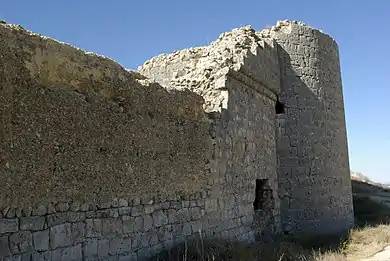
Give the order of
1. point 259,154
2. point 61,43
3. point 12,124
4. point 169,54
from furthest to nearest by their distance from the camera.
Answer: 1. point 169,54
2. point 259,154
3. point 61,43
4. point 12,124

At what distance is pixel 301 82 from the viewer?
10.4 meters

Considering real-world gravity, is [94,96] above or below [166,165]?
above

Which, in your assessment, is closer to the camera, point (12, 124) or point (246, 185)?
point (12, 124)

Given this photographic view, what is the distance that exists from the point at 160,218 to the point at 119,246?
3.01 feet

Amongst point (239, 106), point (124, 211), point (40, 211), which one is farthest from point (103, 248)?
point (239, 106)

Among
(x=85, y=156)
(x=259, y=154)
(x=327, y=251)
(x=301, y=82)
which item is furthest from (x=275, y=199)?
(x=85, y=156)

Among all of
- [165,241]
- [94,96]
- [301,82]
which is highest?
[301,82]

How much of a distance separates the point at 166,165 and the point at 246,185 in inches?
106

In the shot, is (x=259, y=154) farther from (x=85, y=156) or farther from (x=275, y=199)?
(x=85, y=156)

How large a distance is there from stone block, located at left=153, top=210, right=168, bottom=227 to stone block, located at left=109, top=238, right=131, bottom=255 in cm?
61

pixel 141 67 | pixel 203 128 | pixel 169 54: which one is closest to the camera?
pixel 203 128

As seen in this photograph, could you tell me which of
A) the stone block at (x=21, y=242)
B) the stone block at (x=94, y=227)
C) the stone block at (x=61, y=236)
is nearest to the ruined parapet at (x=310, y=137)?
the stone block at (x=94, y=227)

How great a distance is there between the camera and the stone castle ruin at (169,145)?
418cm

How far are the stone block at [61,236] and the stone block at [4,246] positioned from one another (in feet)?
1.63
